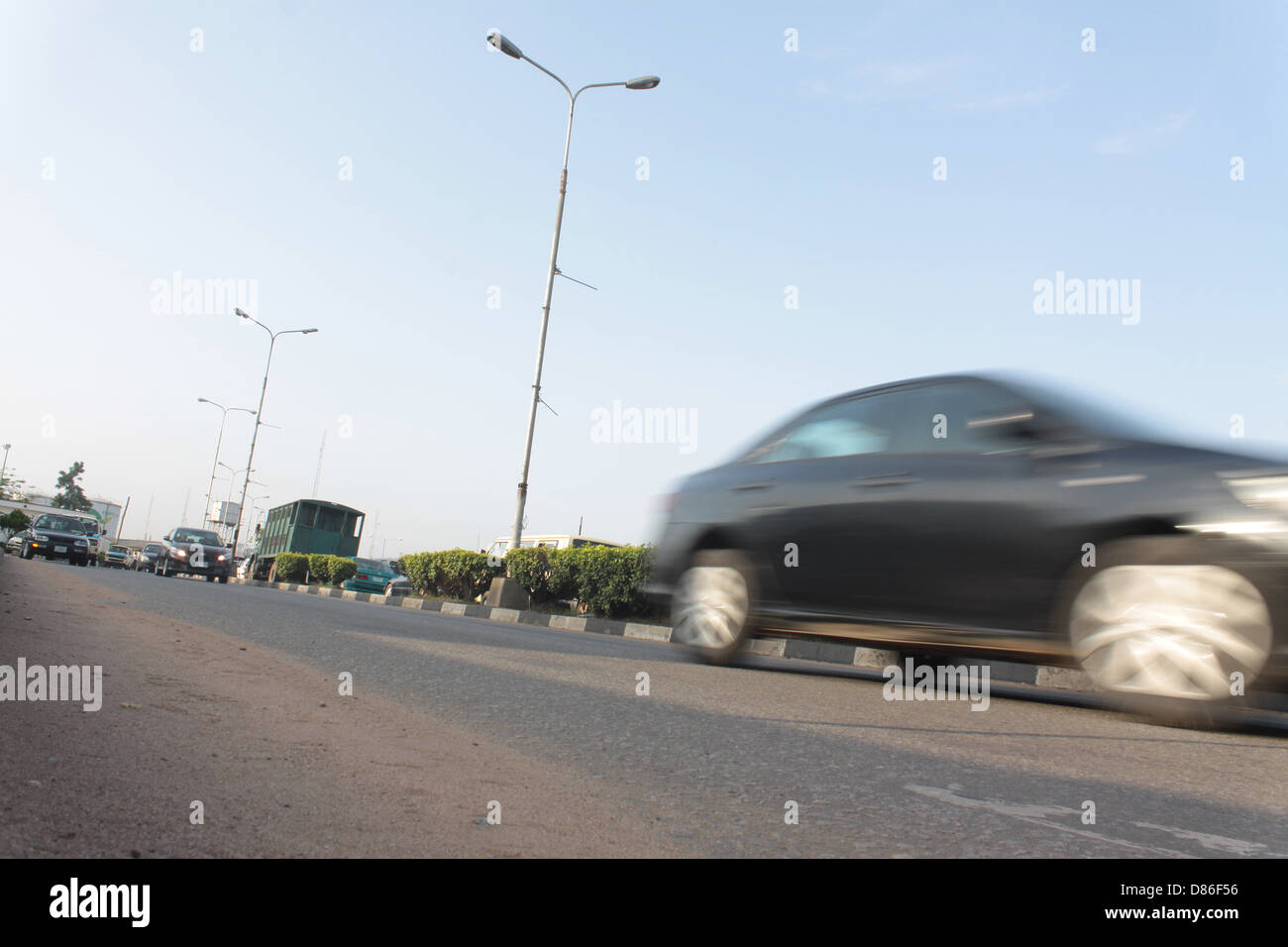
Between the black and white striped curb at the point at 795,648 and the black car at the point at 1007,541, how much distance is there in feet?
1.84

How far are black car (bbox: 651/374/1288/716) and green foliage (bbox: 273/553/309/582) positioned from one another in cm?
2907

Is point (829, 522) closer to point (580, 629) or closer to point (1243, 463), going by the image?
point (1243, 463)

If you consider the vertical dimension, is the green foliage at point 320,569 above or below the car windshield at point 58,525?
below

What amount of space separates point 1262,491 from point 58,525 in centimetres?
3297

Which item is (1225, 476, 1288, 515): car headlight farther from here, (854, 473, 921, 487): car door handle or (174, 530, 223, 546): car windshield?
(174, 530, 223, 546): car windshield

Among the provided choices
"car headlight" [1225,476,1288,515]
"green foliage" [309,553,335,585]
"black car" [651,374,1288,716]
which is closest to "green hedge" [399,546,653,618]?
"black car" [651,374,1288,716]

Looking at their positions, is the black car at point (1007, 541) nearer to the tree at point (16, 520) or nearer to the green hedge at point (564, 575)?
the green hedge at point (564, 575)

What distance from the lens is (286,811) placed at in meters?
2.38

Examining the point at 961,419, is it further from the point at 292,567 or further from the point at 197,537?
the point at 292,567

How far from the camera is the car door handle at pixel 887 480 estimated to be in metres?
5.29

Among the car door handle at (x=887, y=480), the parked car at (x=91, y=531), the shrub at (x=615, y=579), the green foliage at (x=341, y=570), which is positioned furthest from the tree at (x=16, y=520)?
the car door handle at (x=887, y=480)

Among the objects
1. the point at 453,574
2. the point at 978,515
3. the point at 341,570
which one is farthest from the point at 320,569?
the point at 978,515
